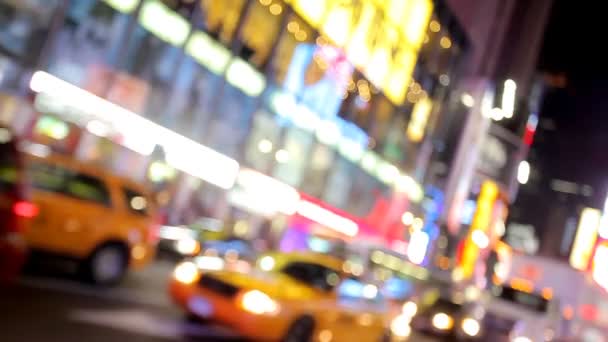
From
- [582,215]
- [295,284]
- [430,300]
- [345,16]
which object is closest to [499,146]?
[582,215]

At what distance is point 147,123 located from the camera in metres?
24.3

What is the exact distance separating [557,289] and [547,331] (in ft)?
26.4

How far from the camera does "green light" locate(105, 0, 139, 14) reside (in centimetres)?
2209

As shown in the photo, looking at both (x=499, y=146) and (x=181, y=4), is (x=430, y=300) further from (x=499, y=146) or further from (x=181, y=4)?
(x=499, y=146)

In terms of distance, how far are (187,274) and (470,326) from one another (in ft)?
33.5

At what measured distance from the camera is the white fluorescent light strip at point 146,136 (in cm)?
2098

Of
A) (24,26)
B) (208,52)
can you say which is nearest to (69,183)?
(24,26)

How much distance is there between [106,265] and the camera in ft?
40.2

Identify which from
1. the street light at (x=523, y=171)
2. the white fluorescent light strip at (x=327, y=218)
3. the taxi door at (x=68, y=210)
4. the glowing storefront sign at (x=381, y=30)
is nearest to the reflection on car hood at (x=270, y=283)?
the taxi door at (x=68, y=210)

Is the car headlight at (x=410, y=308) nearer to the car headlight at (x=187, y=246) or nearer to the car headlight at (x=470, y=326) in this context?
the car headlight at (x=470, y=326)

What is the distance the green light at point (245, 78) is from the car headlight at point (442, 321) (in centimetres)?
1205

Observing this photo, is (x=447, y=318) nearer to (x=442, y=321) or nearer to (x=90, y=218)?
(x=442, y=321)

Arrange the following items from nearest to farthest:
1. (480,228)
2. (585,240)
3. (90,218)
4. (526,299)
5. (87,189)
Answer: (90,218) < (87,189) < (526,299) < (480,228) < (585,240)

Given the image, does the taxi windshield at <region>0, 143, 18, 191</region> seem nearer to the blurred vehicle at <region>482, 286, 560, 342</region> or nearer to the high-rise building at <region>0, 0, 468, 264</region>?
the high-rise building at <region>0, 0, 468, 264</region>
